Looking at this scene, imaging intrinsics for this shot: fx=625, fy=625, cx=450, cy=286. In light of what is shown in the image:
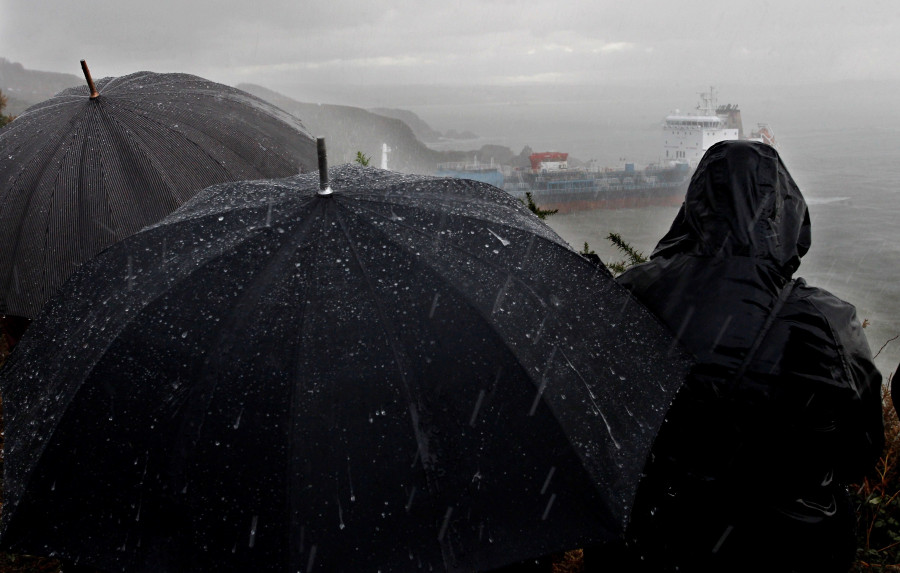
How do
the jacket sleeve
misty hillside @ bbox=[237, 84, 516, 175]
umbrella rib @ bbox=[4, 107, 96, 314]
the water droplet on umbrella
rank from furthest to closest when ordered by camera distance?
misty hillside @ bbox=[237, 84, 516, 175] < umbrella rib @ bbox=[4, 107, 96, 314] < the jacket sleeve < the water droplet on umbrella

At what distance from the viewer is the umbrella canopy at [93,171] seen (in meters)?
2.99

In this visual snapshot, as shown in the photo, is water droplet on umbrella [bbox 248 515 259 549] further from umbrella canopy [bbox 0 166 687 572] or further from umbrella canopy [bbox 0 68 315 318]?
umbrella canopy [bbox 0 68 315 318]

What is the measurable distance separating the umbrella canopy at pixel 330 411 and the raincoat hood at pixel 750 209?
1.46ft

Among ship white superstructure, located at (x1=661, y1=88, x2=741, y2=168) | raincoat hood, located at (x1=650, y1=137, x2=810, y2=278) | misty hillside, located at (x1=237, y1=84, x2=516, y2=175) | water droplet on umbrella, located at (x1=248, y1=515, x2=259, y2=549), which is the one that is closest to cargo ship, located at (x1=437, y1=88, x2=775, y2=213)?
ship white superstructure, located at (x1=661, y1=88, x2=741, y2=168)

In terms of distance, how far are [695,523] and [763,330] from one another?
25.4 inches

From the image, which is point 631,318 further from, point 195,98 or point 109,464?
point 195,98

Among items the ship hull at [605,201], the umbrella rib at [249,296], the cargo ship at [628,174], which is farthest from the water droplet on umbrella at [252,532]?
the ship hull at [605,201]

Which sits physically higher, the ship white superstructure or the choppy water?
the ship white superstructure

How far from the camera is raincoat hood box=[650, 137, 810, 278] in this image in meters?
1.74

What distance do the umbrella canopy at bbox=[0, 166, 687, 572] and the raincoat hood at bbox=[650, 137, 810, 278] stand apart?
1.46 ft

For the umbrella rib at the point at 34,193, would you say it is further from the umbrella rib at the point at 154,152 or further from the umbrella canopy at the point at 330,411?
the umbrella canopy at the point at 330,411

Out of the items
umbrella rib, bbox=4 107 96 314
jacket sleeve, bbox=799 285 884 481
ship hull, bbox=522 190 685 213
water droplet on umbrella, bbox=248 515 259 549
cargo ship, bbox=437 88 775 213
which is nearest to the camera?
water droplet on umbrella, bbox=248 515 259 549

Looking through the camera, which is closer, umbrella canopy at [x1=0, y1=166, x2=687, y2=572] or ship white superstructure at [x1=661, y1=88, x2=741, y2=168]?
umbrella canopy at [x1=0, y1=166, x2=687, y2=572]

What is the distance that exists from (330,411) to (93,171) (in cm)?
237
